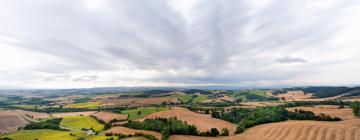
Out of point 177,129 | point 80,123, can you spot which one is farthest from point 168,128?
point 80,123

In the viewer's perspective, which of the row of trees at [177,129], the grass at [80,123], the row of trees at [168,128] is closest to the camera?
the row of trees at [177,129]

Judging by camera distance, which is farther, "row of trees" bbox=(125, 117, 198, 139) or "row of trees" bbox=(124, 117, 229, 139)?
"row of trees" bbox=(125, 117, 198, 139)

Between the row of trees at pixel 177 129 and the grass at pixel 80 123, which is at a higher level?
the row of trees at pixel 177 129

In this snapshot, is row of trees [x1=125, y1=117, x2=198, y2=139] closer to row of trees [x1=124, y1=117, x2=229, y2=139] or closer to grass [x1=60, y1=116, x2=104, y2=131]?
row of trees [x1=124, y1=117, x2=229, y2=139]

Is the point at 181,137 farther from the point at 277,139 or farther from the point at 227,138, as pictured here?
the point at 277,139

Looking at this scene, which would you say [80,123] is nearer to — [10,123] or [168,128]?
[10,123]

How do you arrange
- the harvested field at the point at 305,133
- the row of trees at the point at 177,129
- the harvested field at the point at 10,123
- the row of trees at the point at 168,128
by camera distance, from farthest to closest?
the harvested field at the point at 10,123, the row of trees at the point at 168,128, the row of trees at the point at 177,129, the harvested field at the point at 305,133

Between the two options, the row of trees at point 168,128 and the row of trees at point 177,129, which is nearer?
the row of trees at point 177,129

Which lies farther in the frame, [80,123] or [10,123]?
[80,123]

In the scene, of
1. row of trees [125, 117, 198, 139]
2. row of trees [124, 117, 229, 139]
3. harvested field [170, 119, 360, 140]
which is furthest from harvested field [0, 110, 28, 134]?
harvested field [170, 119, 360, 140]

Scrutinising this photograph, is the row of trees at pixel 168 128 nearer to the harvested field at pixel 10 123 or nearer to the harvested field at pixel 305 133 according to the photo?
the harvested field at pixel 305 133

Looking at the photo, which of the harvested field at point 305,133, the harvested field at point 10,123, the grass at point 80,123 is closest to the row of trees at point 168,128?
the harvested field at point 305,133
